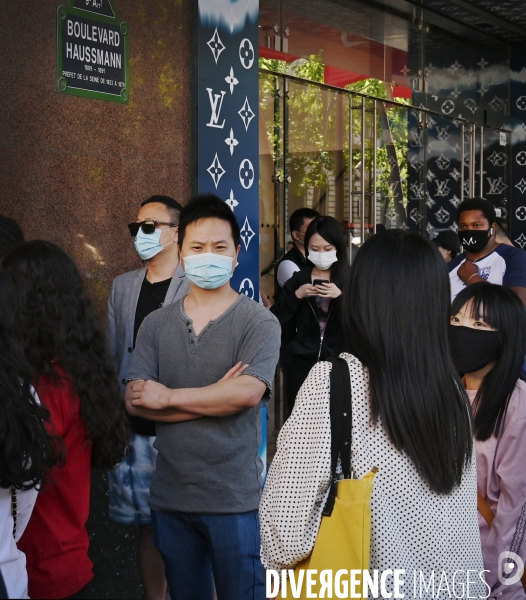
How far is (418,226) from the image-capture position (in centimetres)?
1088

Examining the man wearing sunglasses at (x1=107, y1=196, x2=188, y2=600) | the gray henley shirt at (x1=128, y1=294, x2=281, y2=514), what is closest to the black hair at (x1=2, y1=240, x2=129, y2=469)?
the gray henley shirt at (x1=128, y1=294, x2=281, y2=514)

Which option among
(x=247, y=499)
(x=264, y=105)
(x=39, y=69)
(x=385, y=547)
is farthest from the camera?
(x=264, y=105)

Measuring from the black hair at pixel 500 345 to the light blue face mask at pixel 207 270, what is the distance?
93cm

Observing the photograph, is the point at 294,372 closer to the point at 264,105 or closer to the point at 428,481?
the point at 264,105

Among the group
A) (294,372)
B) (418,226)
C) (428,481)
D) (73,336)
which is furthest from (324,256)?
(418,226)

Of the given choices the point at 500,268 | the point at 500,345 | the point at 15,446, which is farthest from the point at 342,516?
the point at 500,268

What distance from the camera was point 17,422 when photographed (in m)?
2.61

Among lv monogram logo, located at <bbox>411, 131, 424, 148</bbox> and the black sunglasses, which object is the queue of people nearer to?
the black sunglasses

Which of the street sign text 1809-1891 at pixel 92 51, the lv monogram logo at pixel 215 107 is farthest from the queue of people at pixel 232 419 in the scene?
the lv monogram logo at pixel 215 107

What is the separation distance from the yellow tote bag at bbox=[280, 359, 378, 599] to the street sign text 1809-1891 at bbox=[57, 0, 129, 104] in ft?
10.8

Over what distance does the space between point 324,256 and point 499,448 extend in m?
3.05

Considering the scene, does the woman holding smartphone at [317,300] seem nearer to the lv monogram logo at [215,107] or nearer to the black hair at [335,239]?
the black hair at [335,239]

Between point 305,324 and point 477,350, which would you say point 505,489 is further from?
point 305,324

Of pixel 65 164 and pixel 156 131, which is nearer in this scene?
pixel 65 164
